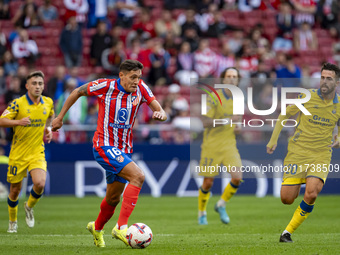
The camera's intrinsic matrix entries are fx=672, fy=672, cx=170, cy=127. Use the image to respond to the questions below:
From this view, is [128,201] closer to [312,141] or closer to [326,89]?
[312,141]

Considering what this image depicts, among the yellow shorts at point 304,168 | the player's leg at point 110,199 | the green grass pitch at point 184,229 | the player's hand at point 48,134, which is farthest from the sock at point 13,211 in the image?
the yellow shorts at point 304,168

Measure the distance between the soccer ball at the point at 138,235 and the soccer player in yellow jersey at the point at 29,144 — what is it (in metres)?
3.01

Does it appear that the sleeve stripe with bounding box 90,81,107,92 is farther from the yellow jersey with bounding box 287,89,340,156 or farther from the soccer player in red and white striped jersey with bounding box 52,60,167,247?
the yellow jersey with bounding box 287,89,340,156

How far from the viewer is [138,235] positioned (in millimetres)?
8391

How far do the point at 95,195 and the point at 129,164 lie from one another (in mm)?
9924

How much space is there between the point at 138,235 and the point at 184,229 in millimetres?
3231

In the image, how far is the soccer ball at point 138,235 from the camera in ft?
27.5

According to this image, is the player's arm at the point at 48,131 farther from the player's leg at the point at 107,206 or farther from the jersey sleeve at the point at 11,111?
the player's leg at the point at 107,206

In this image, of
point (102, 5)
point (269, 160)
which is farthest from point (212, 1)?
point (269, 160)

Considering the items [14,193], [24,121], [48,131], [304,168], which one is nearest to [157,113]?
[304,168]

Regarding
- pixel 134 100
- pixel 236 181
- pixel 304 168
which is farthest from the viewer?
pixel 236 181

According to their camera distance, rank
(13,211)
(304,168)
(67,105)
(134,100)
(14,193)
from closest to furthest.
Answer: (67,105) < (134,100) < (304,168) < (13,211) < (14,193)

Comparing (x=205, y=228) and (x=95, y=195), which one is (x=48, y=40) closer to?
(x=95, y=195)

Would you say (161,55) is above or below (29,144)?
above
